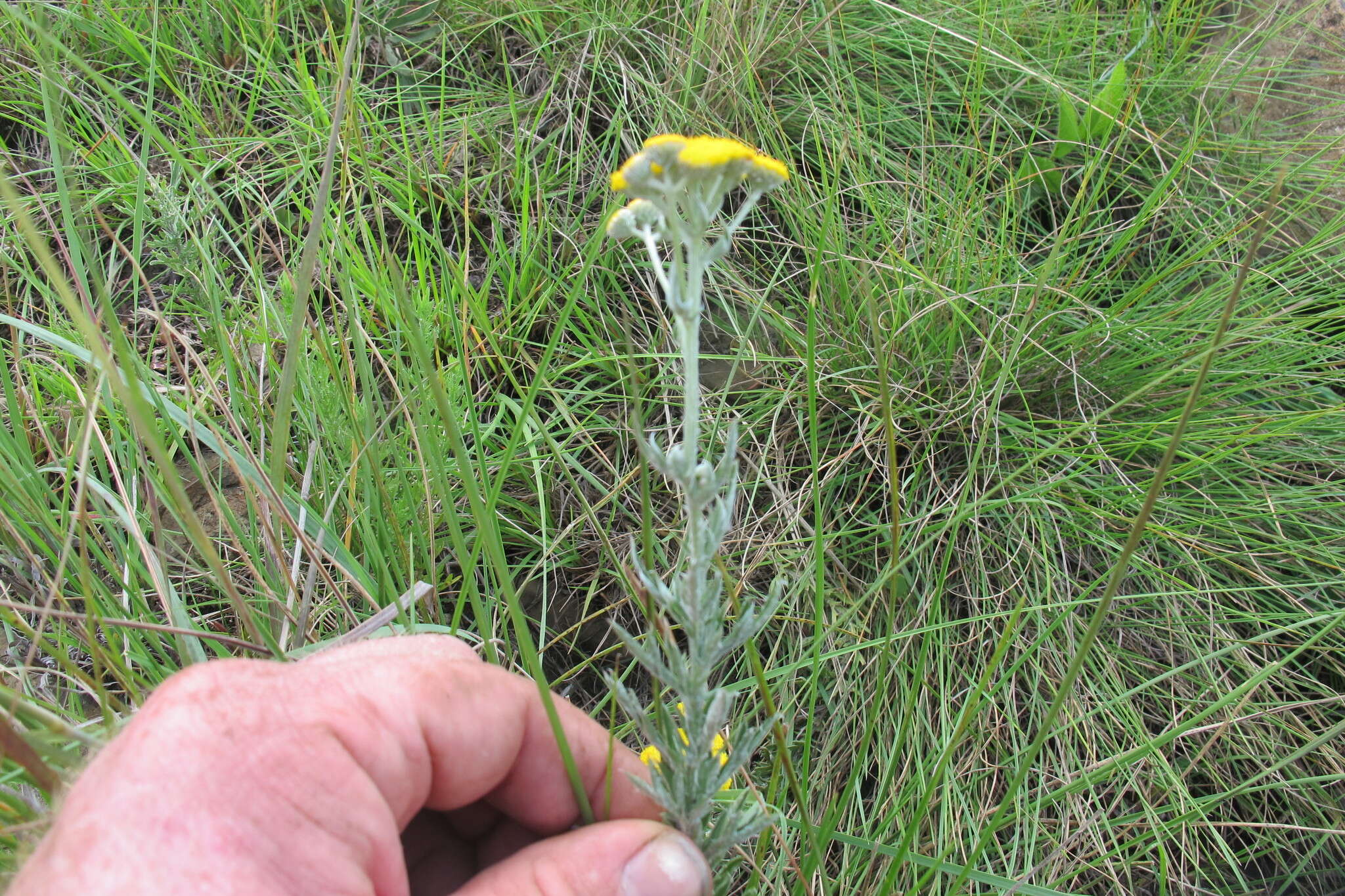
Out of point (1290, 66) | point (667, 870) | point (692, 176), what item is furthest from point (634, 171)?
point (1290, 66)

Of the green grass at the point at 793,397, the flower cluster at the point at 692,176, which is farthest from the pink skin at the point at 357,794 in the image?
the flower cluster at the point at 692,176

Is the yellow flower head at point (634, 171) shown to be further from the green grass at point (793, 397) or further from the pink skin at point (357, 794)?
the pink skin at point (357, 794)

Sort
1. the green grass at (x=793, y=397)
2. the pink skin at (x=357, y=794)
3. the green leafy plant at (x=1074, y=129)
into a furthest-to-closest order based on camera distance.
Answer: the green leafy plant at (x=1074, y=129) < the green grass at (x=793, y=397) < the pink skin at (x=357, y=794)

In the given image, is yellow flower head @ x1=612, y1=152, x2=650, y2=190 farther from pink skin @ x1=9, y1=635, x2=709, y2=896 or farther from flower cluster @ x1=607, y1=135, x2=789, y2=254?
pink skin @ x1=9, y1=635, x2=709, y2=896

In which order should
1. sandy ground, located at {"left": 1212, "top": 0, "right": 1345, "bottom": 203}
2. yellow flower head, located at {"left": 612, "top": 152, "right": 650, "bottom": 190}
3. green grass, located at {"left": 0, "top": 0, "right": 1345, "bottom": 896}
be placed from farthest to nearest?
1. sandy ground, located at {"left": 1212, "top": 0, "right": 1345, "bottom": 203}
2. green grass, located at {"left": 0, "top": 0, "right": 1345, "bottom": 896}
3. yellow flower head, located at {"left": 612, "top": 152, "right": 650, "bottom": 190}

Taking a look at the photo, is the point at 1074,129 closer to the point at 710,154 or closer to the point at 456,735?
the point at 710,154

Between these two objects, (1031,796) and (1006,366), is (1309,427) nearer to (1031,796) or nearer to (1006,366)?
(1006,366)

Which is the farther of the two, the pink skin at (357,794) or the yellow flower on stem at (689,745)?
the yellow flower on stem at (689,745)

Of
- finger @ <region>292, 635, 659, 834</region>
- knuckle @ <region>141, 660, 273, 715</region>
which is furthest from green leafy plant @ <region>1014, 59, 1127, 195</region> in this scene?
knuckle @ <region>141, 660, 273, 715</region>

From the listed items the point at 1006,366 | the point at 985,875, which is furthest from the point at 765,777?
the point at 1006,366
